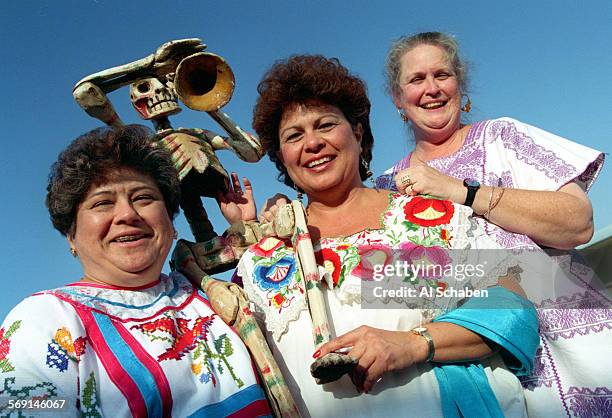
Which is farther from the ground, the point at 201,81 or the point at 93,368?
the point at 201,81

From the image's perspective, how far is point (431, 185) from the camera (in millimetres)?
2812

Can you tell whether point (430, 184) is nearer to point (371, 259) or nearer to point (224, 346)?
point (371, 259)

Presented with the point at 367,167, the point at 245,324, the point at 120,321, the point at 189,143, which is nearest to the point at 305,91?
the point at 367,167

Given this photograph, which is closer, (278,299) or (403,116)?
(278,299)

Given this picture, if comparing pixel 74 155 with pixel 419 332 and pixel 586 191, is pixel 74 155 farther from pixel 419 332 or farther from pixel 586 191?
pixel 586 191

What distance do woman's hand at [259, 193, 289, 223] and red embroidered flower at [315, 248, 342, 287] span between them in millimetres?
370

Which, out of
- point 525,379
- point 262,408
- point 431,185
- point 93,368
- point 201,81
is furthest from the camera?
point 201,81

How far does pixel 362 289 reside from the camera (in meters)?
2.53

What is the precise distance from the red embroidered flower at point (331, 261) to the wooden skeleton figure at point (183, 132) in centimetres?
52

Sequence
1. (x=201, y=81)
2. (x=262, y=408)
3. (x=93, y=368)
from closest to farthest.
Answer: (x=93, y=368), (x=262, y=408), (x=201, y=81)

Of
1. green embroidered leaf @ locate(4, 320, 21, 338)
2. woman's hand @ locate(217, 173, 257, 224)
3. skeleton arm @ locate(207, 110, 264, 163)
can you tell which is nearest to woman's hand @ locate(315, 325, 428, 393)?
green embroidered leaf @ locate(4, 320, 21, 338)

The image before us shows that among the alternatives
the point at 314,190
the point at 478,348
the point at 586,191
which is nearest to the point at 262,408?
the point at 478,348

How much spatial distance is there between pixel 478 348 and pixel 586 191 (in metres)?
1.11

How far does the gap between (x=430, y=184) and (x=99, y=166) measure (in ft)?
5.08
